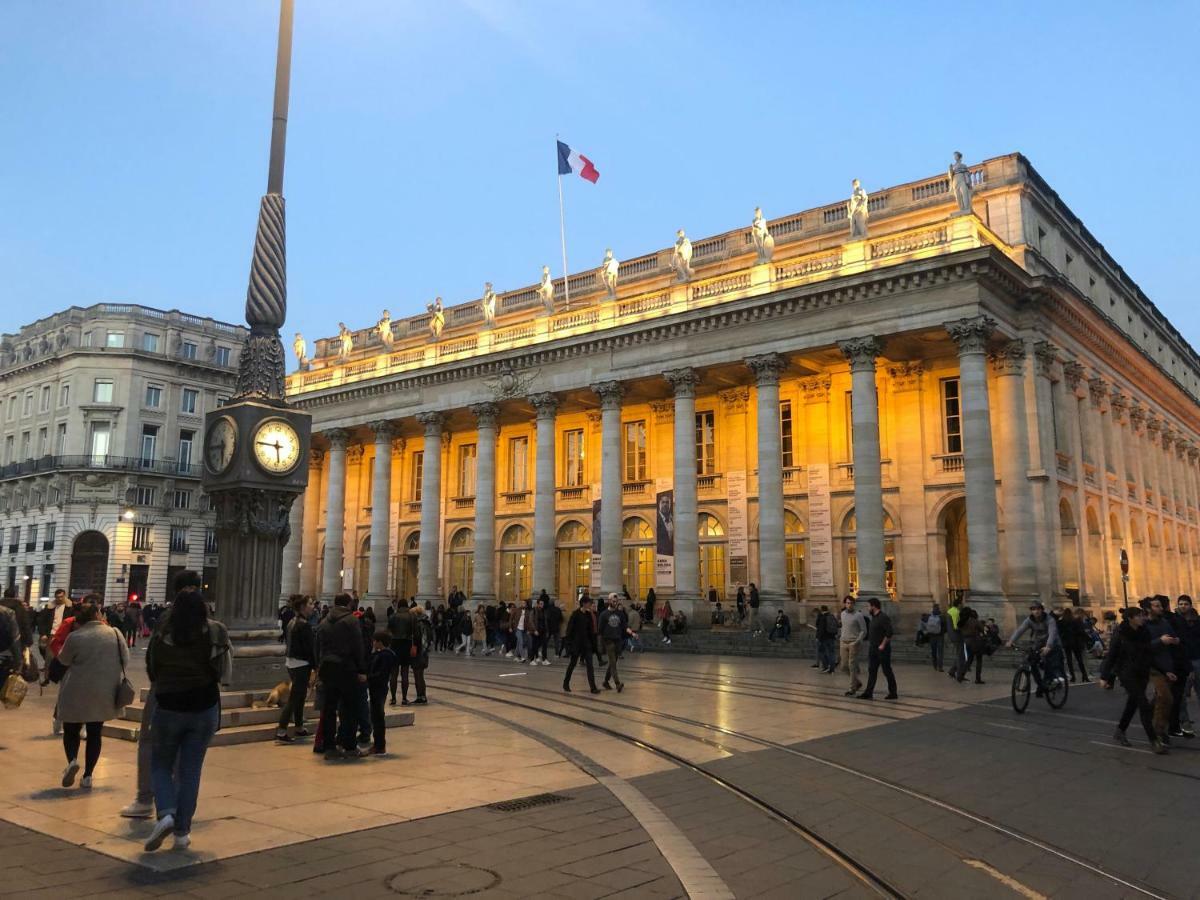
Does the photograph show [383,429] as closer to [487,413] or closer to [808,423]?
[487,413]

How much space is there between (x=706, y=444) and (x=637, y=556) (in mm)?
5782

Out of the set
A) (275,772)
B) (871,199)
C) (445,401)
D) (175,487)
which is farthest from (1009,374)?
(175,487)

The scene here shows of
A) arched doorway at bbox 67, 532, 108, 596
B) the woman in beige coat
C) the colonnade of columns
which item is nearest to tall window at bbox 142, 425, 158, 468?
arched doorway at bbox 67, 532, 108, 596

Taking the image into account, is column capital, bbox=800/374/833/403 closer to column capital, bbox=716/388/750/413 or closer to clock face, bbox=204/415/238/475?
column capital, bbox=716/388/750/413

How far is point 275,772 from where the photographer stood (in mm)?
8844

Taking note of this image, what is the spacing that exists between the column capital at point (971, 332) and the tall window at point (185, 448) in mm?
52230

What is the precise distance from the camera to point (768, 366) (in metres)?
32.2

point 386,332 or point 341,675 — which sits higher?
point 386,332

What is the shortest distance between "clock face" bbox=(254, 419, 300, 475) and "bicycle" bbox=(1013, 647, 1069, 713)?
446 inches

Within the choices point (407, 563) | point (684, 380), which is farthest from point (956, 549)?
point (407, 563)

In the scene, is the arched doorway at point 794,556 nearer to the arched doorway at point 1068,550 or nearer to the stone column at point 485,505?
the arched doorway at point 1068,550

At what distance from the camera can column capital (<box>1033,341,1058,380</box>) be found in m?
30.8

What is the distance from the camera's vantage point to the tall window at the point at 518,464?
44.0 m

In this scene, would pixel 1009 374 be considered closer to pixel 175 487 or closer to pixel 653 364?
pixel 653 364
